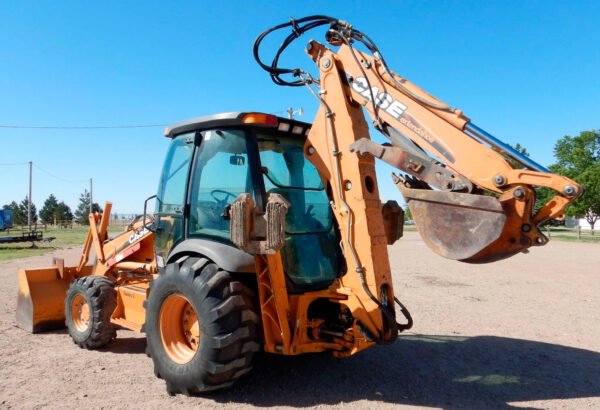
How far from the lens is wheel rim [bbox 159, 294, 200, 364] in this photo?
14.2 feet

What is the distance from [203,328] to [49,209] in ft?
265

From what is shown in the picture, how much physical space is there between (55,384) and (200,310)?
175 centimetres

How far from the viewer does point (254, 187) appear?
13.9 ft

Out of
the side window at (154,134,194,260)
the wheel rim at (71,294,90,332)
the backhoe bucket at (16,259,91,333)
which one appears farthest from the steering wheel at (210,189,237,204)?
the backhoe bucket at (16,259,91,333)

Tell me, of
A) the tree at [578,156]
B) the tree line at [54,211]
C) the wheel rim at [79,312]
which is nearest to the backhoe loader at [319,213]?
the wheel rim at [79,312]

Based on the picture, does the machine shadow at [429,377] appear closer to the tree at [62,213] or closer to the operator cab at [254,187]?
the operator cab at [254,187]

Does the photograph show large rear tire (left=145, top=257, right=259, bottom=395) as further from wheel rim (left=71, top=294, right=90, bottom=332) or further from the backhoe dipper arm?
wheel rim (left=71, top=294, right=90, bottom=332)

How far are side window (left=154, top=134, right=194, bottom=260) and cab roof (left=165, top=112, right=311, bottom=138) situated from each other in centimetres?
11

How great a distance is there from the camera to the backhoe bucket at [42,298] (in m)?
6.48

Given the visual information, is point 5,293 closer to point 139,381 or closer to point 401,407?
point 139,381

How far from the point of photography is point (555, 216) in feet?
10.9

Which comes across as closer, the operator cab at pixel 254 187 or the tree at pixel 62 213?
the operator cab at pixel 254 187

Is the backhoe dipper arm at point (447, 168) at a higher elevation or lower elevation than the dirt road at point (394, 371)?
higher

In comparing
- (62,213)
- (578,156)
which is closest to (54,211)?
(62,213)
